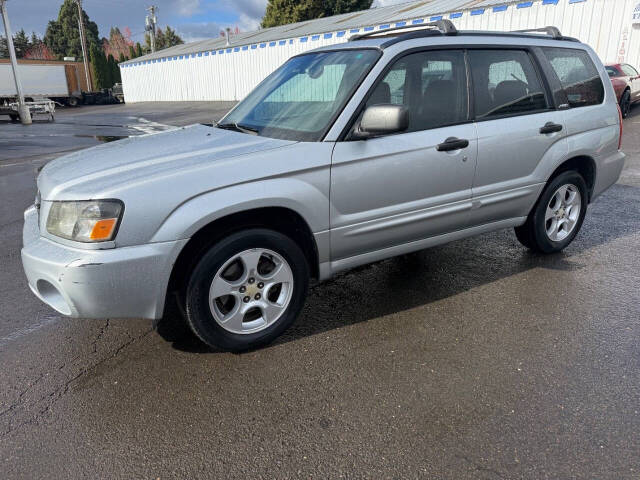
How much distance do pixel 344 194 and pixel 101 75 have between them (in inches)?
2165

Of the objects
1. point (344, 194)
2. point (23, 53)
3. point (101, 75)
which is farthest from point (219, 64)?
point (23, 53)

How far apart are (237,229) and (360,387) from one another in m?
1.13

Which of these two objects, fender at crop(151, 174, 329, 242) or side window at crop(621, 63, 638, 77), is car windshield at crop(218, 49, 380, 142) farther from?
side window at crop(621, 63, 638, 77)

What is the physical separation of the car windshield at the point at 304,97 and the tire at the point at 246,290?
72 centimetres

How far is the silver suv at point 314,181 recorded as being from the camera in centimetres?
256

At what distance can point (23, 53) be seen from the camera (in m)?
81.4

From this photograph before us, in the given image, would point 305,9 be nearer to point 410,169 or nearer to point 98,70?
point 98,70

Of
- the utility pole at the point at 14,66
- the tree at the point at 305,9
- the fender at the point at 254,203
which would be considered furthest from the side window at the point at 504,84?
the tree at the point at 305,9

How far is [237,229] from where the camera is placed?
287 cm

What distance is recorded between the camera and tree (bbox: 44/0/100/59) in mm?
78562

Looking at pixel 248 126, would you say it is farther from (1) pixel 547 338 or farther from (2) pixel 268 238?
(1) pixel 547 338

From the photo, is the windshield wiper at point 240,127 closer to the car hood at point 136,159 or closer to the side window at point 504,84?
the car hood at point 136,159

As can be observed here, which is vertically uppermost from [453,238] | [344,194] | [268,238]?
[344,194]

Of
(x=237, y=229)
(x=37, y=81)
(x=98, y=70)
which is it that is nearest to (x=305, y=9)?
(x=98, y=70)
